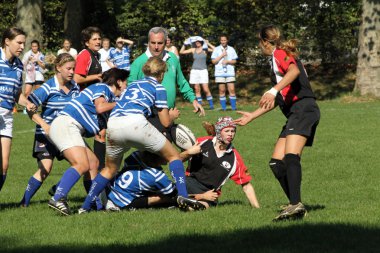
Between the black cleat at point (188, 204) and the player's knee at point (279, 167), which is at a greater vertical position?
the player's knee at point (279, 167)

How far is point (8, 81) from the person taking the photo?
10062 mm

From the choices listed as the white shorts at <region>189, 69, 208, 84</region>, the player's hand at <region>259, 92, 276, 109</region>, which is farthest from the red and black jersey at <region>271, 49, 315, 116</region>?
the white shorts at <region>189, 69, 208, 84</region>

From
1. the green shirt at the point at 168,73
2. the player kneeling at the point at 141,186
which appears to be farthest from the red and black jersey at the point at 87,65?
the player kneeling at the point at 141,186

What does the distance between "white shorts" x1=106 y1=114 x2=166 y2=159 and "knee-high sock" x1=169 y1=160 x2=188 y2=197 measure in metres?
0.30

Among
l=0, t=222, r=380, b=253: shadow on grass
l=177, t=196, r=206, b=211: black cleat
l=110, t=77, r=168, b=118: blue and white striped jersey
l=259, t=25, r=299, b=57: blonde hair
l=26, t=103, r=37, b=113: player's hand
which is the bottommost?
l=177, t=196, r=206, b=211: black cleat

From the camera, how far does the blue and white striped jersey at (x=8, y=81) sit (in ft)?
32.9

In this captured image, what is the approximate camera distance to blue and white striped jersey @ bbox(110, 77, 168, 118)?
362 inches

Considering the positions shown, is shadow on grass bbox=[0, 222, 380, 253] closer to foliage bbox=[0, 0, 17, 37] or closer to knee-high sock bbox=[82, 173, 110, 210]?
knee-high sock bbox=[82, 173, 110, 210]

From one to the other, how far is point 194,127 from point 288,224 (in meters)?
11.4

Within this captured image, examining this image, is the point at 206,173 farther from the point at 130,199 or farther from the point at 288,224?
the point at 288,224

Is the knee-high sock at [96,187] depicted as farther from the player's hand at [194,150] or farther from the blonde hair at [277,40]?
the blonde hair at [277,40]

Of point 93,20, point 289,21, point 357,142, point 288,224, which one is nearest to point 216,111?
point 357,142

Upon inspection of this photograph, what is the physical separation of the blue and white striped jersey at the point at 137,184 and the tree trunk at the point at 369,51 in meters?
19.5

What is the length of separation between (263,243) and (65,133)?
9.61ft
